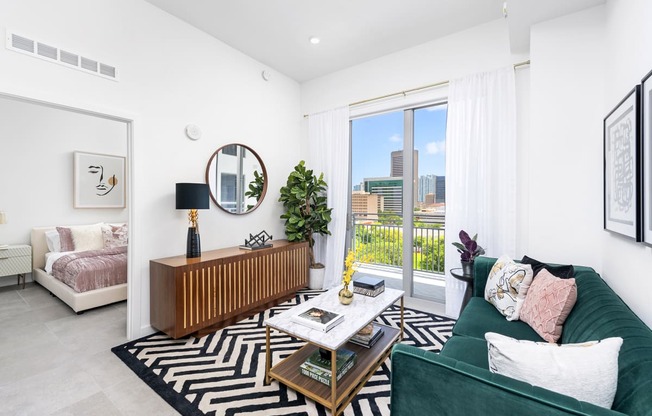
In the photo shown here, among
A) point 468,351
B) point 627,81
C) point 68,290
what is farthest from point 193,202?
point 627,81

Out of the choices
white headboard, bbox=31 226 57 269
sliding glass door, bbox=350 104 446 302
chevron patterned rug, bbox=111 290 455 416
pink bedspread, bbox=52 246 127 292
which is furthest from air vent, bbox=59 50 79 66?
white headboard, bbox=31 226 57 269

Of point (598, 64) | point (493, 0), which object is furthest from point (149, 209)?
point (598, 64)

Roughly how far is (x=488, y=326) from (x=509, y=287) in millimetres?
358

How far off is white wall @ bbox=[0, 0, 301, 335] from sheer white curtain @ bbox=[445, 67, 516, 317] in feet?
7.88

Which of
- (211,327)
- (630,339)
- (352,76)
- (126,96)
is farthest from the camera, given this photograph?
(352,76)

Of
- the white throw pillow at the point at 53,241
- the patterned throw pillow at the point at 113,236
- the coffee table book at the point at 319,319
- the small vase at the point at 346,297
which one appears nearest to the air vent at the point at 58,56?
the coffee table book at the point at 319,319

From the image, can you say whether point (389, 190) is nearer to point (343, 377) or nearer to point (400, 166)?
point (400, 166)

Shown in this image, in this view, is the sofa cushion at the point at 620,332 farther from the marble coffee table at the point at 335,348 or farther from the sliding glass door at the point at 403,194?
the sliding glass door at the point at 403,194

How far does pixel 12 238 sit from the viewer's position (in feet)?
14.0

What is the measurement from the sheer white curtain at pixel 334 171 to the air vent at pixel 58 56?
8.19 feet

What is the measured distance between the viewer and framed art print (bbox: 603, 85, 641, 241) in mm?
1403

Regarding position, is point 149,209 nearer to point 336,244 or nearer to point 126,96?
point 126,96

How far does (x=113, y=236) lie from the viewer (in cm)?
443

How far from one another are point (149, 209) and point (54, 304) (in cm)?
217
